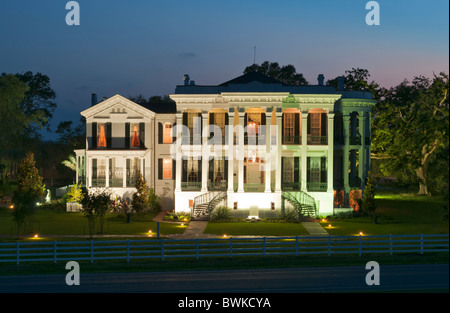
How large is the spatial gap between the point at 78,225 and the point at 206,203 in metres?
9.98

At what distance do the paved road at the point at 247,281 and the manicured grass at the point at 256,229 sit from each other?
1060cm

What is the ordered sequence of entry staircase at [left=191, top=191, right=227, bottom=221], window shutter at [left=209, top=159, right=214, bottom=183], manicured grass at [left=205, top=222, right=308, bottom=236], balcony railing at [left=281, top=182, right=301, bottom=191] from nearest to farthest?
manicured grass at [left=205, top=222, right=308, bottom=236]
entry staircase at [left=191, top=191, right=227, bottom=221]
balcony railing at [left=281, top=182, right=301, bottom=191]
window shutter at [left=209, top=159, right=214, bottom=183]

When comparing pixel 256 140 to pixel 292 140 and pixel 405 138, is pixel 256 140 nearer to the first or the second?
pixel 292 140

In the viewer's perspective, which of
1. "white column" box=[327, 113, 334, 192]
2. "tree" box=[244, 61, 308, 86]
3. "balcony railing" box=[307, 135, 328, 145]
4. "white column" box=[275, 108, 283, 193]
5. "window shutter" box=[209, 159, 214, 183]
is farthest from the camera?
"tree" box=[244, 61, 308, 86]

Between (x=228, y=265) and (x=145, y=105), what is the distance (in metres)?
29.1

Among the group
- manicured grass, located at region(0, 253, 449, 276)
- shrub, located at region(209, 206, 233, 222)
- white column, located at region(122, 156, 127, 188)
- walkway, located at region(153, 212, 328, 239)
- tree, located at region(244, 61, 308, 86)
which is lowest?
manicured grass, located at region(0, 253, 449, 276)

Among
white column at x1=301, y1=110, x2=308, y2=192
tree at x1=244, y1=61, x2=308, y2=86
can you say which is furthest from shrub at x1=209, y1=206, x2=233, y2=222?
tree at x1=244, y1=61, x2=308, y2=86

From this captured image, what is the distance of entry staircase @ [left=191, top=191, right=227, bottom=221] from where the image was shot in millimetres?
41191

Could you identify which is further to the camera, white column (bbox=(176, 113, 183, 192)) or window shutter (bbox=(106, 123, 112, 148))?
window shutter (bbox=(106, 123, 112, 148))

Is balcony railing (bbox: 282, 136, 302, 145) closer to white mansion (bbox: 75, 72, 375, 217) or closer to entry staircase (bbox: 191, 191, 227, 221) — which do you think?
white mansion (bbox: 75, 72, 375, 217)

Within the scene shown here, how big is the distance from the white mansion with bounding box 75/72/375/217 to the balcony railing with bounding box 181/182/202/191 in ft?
0.27

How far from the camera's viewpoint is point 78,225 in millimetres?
38031

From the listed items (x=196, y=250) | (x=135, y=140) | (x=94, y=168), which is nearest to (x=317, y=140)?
(x=135, y=140)
